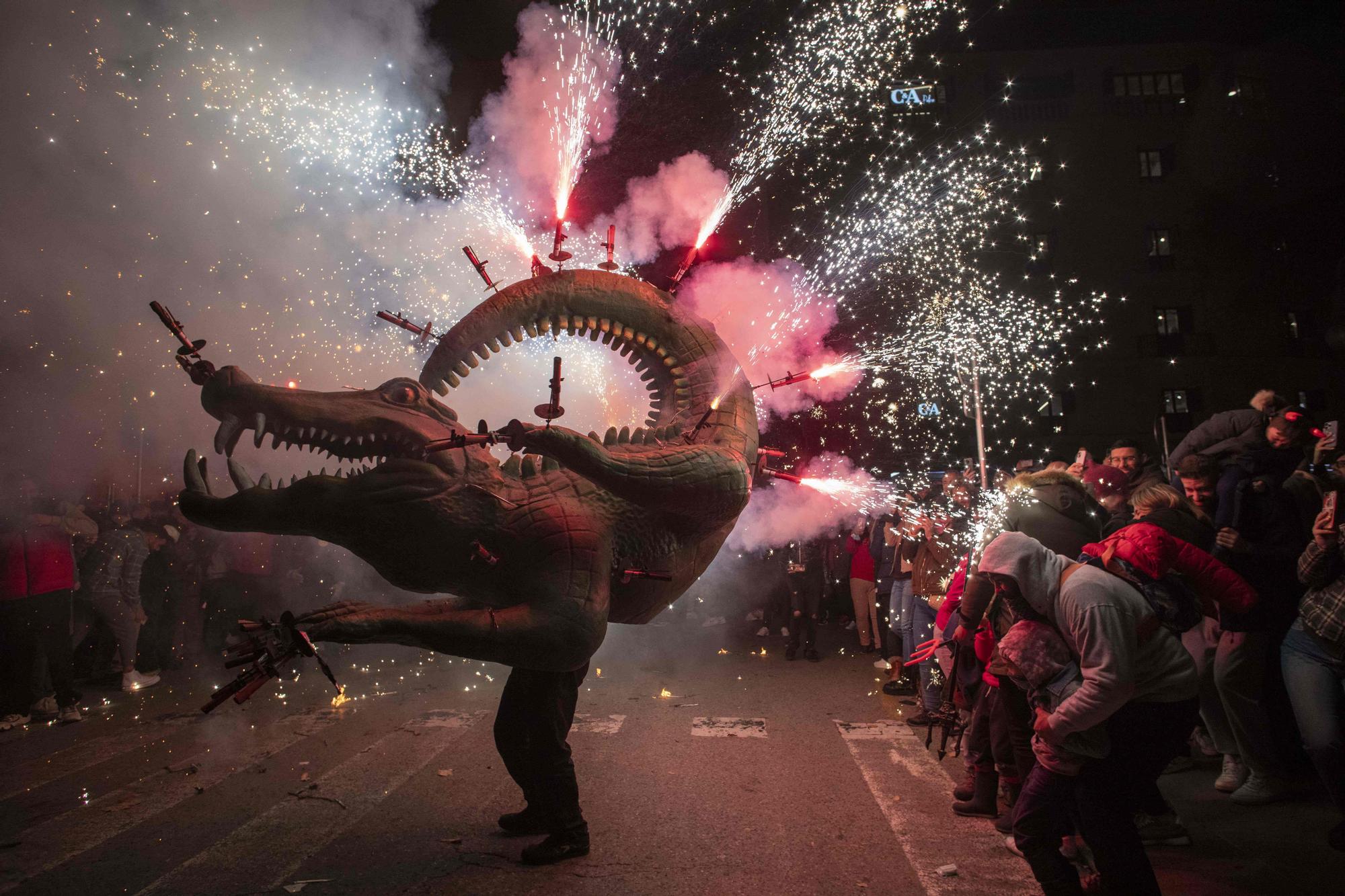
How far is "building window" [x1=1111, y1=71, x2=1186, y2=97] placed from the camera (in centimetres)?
2470

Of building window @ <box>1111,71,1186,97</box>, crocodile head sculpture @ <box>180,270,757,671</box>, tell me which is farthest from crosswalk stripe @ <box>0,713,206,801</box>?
building window @ <box>1111,71,1186,97</box>

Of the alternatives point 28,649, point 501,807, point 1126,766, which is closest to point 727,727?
point 501,807

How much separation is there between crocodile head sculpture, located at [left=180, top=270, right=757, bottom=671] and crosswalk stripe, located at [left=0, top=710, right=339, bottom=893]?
226cm

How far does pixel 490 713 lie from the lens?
667 centimetres

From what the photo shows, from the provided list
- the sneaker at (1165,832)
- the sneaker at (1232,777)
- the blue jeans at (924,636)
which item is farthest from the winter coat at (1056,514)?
the blue jeans at (924,636)

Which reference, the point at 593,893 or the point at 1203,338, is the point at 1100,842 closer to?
the point at 593,893

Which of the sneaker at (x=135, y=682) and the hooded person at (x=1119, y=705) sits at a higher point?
the hooded person at (x=1119, y=705)

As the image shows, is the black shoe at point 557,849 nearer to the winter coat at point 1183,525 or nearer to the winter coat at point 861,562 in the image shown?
the winter coat at point 1183,525

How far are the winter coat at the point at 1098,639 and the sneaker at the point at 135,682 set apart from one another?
8.81m

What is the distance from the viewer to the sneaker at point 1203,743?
16.5 ft

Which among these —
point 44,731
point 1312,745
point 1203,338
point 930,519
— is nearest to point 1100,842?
point 1312,745

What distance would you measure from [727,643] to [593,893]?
24.4 ft

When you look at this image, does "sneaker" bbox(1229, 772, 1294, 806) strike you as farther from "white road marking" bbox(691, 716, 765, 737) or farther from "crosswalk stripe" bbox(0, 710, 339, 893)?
A: "crosswalk stripe" bbox(0, 710, 339, 893)

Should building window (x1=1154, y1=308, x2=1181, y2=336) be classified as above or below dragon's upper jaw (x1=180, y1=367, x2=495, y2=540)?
above
